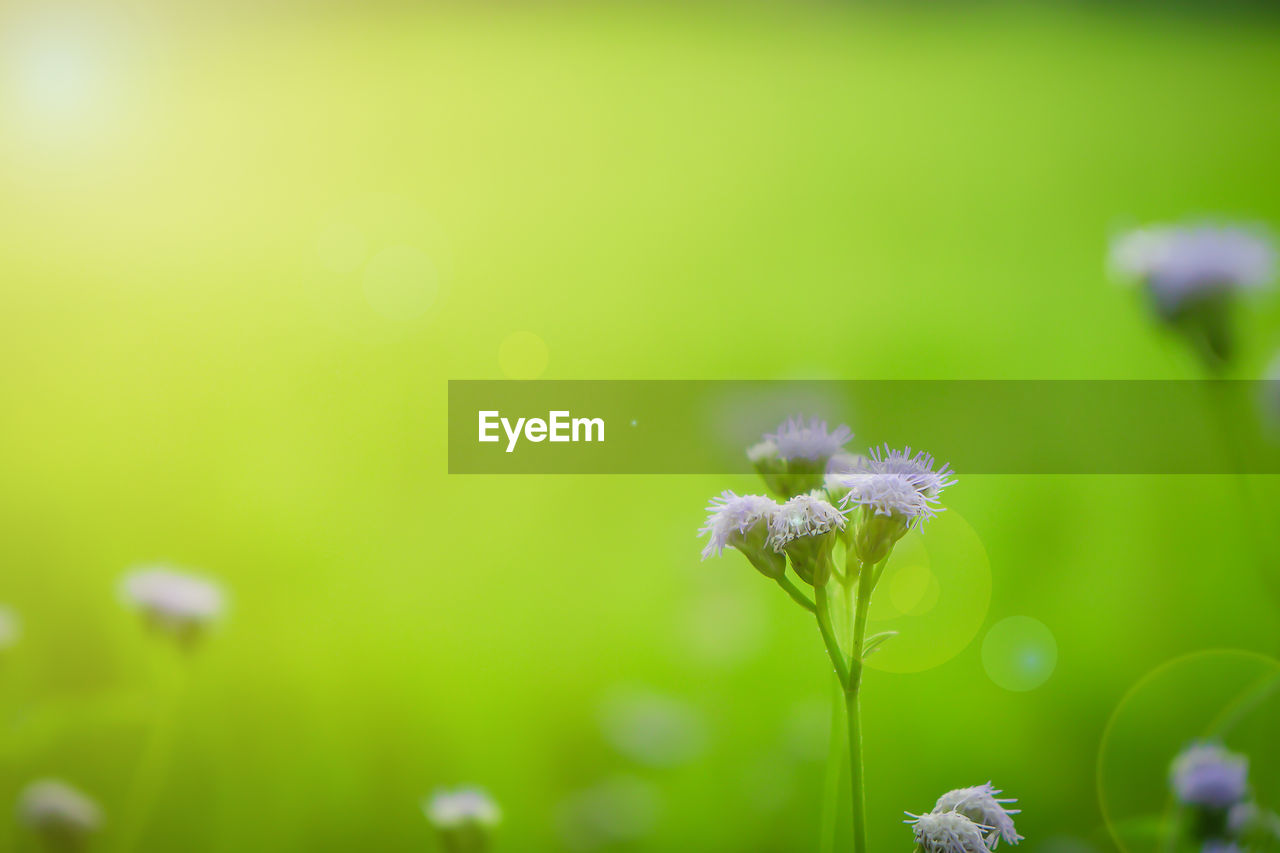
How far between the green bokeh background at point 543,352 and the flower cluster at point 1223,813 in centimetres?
23

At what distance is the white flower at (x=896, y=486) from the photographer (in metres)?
0.44

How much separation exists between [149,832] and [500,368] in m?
0.67

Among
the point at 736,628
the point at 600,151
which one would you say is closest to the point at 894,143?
the point at 600,151

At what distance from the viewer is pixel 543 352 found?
34.6 inches

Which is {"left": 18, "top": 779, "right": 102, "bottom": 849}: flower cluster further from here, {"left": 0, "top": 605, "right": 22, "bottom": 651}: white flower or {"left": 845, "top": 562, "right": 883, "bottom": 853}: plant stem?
{"left": 845, "top": 562, "right": 883, "bottom": 853}: plant stem

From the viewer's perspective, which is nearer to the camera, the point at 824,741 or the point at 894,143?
the point at 824,741

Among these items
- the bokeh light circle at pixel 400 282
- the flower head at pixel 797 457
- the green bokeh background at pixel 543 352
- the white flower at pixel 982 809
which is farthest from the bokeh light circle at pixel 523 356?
the white flower at pixel 982 809

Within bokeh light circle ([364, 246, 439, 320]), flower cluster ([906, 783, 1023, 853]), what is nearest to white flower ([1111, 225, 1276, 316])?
flower cluster ([906, 783, 1023, 853])

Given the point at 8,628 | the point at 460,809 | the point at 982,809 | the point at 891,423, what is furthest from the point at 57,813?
the point at 891,423

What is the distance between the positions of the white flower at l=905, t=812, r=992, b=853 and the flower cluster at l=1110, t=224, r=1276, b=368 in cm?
55

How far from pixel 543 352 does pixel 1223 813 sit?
0.78 m

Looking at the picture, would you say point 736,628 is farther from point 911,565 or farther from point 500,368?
point 500,368

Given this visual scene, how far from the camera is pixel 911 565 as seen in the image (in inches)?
35.1

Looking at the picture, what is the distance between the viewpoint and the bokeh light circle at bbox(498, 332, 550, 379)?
0.87 meters
